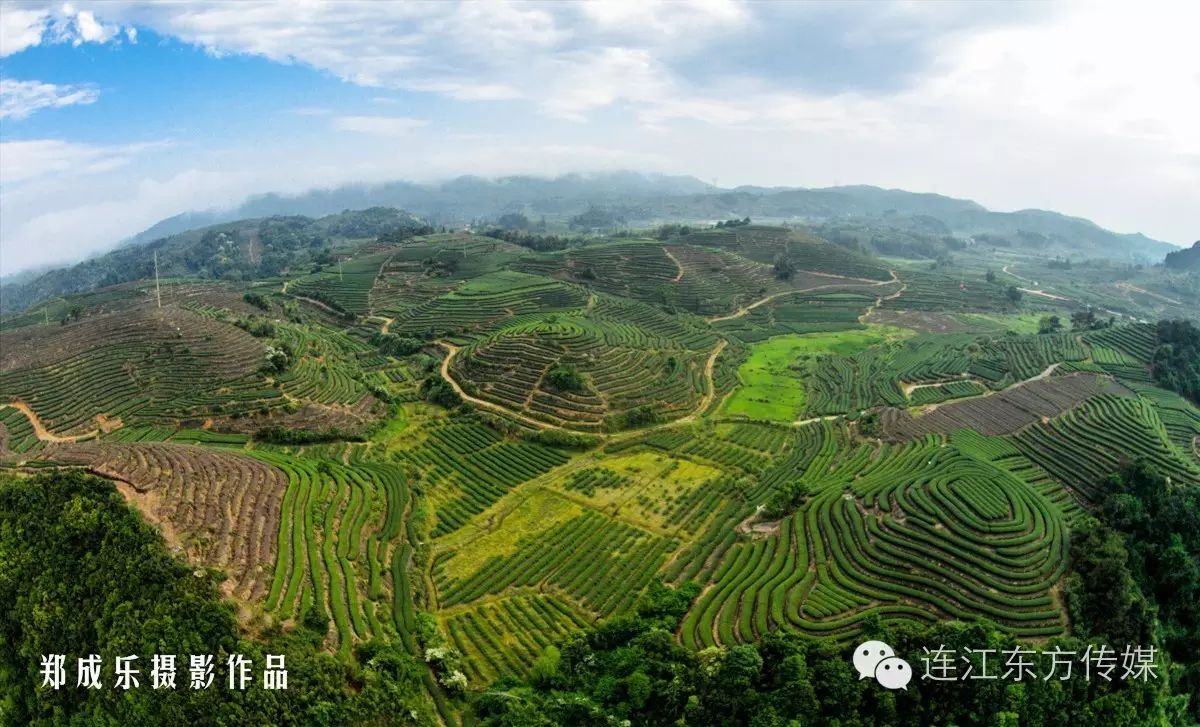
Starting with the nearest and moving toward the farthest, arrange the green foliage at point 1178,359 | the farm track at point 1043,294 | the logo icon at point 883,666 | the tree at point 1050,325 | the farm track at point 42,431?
the logo icon at point 883,666 < the farm track at point 42,431 < the green foliage at point 1178,359 < the tree at point 1050,325 < the farm track at point 1043,294

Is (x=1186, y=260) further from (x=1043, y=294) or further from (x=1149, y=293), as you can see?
(x=1043, y=294)

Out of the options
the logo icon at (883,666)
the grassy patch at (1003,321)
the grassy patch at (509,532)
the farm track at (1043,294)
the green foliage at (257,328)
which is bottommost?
the grassy patch at (509,532)

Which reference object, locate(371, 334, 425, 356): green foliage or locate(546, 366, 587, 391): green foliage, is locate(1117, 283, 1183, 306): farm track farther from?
locate(371, 334, 425, 356): green foliage

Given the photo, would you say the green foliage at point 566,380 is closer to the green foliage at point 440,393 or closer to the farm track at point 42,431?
the green foliage at point 440,393

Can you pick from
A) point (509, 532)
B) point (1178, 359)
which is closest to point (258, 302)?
point (509, 532)

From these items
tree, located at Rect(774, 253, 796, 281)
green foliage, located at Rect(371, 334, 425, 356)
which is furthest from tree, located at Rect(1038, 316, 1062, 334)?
green foliage, located at Rect(371, 334, 425, 356)

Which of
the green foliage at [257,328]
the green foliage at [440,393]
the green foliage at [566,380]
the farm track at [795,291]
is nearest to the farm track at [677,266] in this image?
the farm track at [795,291]
